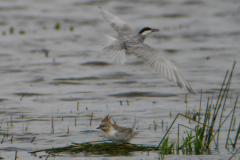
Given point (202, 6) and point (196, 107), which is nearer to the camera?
point (196, 107)

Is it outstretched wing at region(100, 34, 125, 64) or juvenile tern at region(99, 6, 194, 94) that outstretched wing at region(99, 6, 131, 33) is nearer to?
juvenile tern at region(99, 6, 194, 94)

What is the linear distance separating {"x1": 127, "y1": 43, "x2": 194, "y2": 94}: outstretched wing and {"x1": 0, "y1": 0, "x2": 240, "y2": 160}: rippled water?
34.3 inches

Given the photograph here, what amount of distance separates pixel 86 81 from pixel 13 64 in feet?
8.56

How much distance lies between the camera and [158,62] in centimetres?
675

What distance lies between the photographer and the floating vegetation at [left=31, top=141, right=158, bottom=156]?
17.9ft

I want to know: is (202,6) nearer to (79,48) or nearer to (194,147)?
(79,48)

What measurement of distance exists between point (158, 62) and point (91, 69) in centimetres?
543

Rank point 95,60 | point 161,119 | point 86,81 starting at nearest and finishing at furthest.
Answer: point 161,119 < point 86,81 < point 95,60

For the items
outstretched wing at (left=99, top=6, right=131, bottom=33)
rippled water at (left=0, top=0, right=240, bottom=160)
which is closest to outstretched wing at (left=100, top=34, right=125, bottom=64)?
outstretched wing at (left=99, top=6, right=131, bottom=33)

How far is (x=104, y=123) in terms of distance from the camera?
18.2 feet

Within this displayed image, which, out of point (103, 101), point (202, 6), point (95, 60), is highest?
point (202, 6)

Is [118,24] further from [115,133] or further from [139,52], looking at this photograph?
[115,133]

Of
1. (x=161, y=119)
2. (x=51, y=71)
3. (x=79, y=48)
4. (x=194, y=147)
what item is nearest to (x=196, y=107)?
(x=161, y=119)

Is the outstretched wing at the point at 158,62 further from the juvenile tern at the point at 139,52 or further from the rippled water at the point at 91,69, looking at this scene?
the rippled water at the point at 91,69
